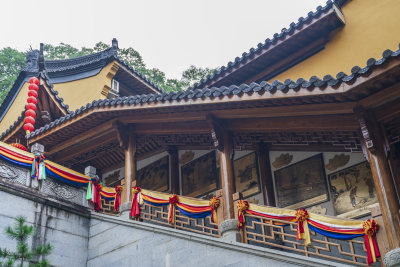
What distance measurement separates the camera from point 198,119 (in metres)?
9.79

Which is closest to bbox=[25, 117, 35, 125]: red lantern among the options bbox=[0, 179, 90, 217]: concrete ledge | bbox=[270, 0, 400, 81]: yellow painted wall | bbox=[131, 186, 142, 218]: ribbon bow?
bbox=[0, 179, 90, 217]: concrete ledge

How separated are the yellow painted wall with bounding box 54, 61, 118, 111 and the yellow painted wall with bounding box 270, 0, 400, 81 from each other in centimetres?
765

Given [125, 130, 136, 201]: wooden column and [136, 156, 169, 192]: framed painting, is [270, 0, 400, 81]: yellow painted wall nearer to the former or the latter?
[136, 156, 169, 192]: framed painting

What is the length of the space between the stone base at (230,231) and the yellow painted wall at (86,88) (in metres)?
9.71

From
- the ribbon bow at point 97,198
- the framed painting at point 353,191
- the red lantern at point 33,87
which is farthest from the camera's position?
the red lantern at point 33,87

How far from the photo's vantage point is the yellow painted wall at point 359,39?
34.0ft

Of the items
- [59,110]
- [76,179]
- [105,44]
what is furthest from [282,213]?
[105,44]

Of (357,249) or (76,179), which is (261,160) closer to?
(357,249)

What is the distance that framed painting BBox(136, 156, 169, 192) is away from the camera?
12.3 m

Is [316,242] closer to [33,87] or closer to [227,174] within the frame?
[227,174]

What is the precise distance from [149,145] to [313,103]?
577 centimetres

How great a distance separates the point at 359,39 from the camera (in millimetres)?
10781

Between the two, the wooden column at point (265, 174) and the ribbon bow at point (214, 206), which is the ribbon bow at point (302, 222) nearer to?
the ribbon bow at point (214, 206)

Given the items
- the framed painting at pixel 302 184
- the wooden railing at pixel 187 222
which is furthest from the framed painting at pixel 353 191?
the wooden railing at pixel 187 222
